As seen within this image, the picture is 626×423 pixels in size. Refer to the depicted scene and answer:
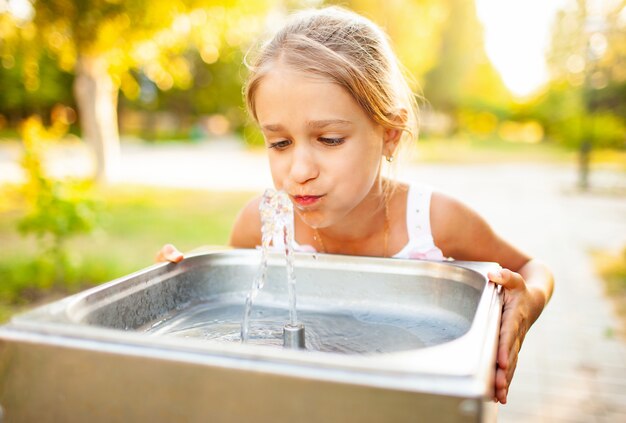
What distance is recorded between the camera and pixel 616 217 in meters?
7.72

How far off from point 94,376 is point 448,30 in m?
32.8

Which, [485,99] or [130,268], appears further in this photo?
[485,99]

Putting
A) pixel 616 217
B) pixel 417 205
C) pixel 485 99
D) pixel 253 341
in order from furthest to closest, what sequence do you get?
pixel 485 99
pixel 616 217
pixel 417 205
pixel 253 341

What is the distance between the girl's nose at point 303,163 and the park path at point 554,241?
5.82 feet

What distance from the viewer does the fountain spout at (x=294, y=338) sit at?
89 centimetres

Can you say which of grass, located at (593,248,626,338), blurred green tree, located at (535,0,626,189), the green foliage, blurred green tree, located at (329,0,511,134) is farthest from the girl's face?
blurred green tree, located at (329,0,511,134)

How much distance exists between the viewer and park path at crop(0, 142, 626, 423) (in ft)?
8.62

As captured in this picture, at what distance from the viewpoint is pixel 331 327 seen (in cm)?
105

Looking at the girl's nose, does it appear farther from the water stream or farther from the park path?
the park path

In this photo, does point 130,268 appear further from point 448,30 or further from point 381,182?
point 448,30

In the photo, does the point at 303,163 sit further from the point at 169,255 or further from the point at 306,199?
the point at 169,255

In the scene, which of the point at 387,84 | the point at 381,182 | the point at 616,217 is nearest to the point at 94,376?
the point at 387,84

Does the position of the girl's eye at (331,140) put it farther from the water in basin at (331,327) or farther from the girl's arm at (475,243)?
the girl's arm at (475,243)

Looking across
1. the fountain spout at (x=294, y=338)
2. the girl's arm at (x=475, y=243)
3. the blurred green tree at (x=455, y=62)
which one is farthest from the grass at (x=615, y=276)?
the blurred green tree at (x=455, y=62)
